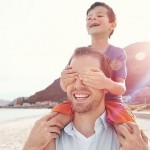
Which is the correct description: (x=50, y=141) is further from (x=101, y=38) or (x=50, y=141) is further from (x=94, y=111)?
(x=101, y=38)

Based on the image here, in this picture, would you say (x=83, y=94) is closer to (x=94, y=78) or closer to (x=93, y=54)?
(x=94, y=78)

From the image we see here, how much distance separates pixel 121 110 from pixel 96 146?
370mm

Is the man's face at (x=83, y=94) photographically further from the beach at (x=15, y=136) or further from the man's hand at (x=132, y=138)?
the beach at (x=15, y=136)

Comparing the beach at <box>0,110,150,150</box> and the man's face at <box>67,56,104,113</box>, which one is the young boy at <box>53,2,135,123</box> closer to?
the man's face at <box>67,56,104,113</box>

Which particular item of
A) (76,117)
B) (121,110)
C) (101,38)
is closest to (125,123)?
(121,110)

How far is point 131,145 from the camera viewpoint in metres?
2.39

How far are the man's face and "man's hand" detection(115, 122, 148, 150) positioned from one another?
0.82 feet

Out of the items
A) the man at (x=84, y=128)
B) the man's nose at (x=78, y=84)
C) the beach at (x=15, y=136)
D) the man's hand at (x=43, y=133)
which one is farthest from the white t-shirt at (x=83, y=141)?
the beach at (x=15, y=136)

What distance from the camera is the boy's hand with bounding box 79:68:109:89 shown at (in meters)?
2.46

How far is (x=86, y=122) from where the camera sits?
8.45 ft

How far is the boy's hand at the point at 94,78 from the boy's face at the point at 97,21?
0.97m

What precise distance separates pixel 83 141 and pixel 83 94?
1.09 ft

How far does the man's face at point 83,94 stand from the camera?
248 cm

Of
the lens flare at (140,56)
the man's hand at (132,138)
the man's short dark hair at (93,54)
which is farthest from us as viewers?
the lens flare at (140,56)
